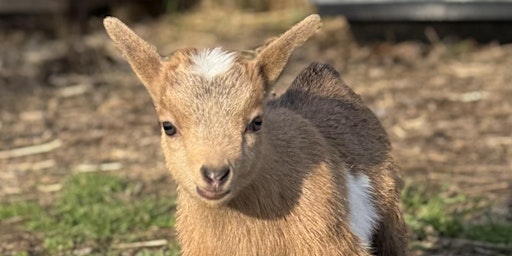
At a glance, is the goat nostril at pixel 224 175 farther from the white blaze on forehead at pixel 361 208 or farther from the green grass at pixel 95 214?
the green grass at pixel 95 214

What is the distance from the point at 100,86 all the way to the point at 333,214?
597cm

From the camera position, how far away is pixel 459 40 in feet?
34.5

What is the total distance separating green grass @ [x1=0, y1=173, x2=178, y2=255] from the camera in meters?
6.25

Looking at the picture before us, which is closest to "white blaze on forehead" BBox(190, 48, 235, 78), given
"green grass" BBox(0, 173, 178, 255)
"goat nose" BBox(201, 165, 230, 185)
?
"goat nose" BBox(201, 165, 230, 185)

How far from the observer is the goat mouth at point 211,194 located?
3.96m

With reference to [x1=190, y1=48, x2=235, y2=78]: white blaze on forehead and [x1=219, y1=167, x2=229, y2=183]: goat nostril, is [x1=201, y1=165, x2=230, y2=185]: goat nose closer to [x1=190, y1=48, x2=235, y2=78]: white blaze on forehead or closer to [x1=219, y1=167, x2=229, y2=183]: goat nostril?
[x1=219, y1=167, x2=229, y2=183]: goat nostril

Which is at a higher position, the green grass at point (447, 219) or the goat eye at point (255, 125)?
the goat eye at point (255, 125)

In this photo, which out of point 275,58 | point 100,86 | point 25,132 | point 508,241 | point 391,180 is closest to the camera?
point 275,58

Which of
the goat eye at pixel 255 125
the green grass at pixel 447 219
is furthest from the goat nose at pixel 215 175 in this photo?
the green grass at pixel 447 219

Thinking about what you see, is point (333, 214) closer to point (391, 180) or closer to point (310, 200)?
point (310, 200)

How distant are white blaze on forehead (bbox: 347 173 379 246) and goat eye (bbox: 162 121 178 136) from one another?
0.86m

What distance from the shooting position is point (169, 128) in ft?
13.7

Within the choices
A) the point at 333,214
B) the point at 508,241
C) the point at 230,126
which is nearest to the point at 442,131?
the point at 508,241

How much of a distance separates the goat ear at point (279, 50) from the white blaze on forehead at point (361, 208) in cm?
65
